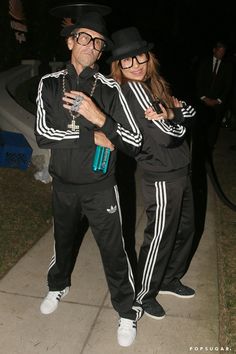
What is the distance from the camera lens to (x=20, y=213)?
5.23 meters

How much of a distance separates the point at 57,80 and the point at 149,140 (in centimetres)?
75

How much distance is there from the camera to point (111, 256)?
296cm

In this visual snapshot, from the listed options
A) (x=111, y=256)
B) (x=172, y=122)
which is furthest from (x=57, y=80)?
(x=111, y=256)

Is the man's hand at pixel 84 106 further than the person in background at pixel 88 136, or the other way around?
the person in background at pixel 88 136

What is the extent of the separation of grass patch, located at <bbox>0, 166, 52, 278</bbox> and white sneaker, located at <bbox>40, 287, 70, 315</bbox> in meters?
0.72

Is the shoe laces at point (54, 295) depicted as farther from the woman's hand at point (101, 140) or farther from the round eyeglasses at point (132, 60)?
the round eyeglasses at point (132, 60)

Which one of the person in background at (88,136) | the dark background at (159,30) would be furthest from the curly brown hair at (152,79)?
the dark background at (159,30)

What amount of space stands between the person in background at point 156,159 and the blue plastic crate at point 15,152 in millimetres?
3511

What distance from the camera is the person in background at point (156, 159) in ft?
9.18

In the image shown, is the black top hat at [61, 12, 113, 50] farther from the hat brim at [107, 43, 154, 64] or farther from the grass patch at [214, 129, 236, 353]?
the grass patch at [214, 129, 236, 353]

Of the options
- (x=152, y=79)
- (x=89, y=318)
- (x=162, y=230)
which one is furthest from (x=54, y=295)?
(x=152, y=79)

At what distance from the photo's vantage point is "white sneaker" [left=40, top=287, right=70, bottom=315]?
3.39 meters

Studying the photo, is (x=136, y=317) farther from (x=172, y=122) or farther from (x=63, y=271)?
(x=172, y=122)
